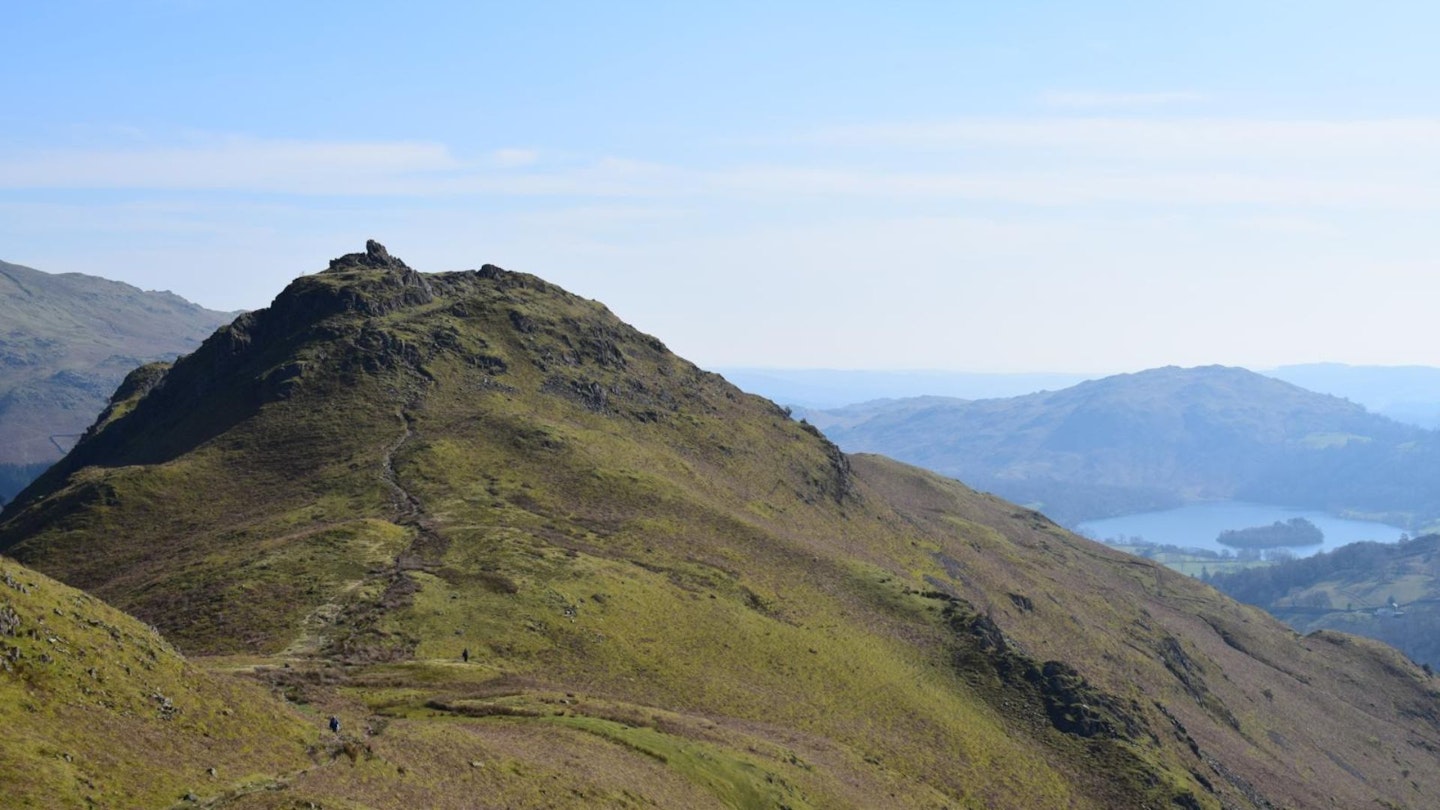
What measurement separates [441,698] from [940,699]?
66.6 metres

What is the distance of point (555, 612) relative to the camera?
110 metres

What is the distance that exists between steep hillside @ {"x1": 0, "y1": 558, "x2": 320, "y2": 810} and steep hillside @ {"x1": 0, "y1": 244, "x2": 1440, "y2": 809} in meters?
3.80

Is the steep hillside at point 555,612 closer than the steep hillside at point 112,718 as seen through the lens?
No

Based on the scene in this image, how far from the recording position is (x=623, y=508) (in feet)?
506

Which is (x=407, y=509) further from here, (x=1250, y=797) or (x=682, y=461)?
(x=1250, y=797)

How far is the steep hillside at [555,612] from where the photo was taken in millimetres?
77688

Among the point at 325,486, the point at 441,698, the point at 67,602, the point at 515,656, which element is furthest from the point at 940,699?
the point at 67,602

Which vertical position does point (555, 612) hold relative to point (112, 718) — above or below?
below

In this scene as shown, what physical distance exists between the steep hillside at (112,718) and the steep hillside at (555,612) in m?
3.80

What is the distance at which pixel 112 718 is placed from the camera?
48344 mm

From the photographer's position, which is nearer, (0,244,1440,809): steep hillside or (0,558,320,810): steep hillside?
(0,558,320,810): steep hillside

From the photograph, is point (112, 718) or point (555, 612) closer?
point (112, 718)

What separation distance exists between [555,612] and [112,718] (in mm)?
62635

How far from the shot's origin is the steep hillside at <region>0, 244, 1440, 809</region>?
77688 millimetres
